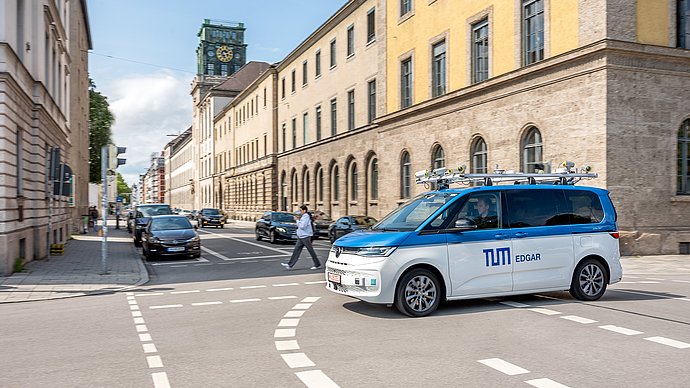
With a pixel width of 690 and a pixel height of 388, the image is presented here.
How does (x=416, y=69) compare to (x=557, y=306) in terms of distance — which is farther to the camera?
(x=416, y=69)

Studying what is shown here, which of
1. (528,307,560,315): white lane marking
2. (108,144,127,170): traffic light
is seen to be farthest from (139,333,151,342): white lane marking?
(108,144,127,170): traffic light

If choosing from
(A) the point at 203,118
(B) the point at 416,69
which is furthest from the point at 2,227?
(A) the point at 203,118

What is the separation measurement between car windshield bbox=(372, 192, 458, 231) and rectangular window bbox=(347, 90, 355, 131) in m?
33.7

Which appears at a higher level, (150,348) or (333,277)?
(333,277)

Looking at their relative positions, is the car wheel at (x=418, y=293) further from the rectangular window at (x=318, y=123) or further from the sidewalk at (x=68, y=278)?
the rectangular window at (x=318, y=123)

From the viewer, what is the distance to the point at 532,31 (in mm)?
24359

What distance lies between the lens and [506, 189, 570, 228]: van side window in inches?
386

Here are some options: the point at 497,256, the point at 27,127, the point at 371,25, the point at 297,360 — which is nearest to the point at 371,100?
the point at 371,25

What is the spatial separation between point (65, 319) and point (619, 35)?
1873 centimetres

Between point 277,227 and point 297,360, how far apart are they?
22044mm

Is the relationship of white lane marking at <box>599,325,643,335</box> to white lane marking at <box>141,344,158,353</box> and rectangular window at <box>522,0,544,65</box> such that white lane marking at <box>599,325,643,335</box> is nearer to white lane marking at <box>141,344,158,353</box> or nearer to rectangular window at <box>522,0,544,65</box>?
white lane marking at <box>141,344,158,353</box>

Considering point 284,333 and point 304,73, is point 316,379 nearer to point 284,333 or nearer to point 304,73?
point 284,333

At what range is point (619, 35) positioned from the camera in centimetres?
2050

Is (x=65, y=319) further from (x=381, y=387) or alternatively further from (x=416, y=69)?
(x=416, y=69)
